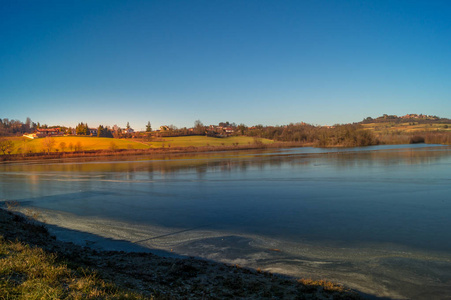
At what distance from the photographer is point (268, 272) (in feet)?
→ 20.6

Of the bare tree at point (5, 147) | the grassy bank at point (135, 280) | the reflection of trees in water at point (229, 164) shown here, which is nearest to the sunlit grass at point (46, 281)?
the grassy bank at point (135, 280)

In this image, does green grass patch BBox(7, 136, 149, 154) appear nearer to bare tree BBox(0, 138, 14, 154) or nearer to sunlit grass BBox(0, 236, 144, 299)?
bare tree BBox(0, 138, 14, 154)

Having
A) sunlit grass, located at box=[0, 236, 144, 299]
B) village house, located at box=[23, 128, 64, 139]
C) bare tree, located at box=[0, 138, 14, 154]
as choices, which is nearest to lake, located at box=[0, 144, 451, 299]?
sunlit grass, located at box=[0, 236, 144, 299]

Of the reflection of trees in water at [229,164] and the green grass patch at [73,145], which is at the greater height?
the green grass patch at [73,145]

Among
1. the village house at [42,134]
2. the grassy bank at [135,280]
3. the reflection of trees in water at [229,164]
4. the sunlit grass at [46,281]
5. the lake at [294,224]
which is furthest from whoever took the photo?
the village house at [42,134]

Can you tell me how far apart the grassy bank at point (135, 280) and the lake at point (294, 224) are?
0.78 metres

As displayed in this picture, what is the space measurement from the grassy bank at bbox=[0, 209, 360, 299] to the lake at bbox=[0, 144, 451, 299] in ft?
2.55

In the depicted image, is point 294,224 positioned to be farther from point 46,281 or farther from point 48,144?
point 48,144

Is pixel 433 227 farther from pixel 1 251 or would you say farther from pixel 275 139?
pixel 275 139

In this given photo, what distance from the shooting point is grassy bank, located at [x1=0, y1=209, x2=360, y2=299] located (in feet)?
13.4

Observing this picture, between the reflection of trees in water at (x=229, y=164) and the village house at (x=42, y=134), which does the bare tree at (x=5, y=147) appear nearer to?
the village house at (x=42, y=134)

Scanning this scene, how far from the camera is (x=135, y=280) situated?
17.5ft

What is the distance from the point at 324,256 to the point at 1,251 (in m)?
6.56

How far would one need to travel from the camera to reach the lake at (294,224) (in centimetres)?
645
